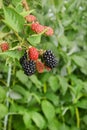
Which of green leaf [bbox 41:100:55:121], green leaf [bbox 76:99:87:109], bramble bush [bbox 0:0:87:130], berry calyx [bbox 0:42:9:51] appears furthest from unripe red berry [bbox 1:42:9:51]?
green leaf [bbox 76:99:87:109]

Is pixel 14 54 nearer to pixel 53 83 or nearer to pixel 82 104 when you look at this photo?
pixel 53 83

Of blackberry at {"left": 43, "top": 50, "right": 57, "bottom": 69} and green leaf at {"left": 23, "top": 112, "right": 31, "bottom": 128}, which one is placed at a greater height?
blackberry at {"left": 43, "top": 50, "right": 57, "bottom": 69}

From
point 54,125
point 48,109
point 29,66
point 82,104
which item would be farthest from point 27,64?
point 82,104

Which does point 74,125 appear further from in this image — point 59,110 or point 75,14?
point 75,14

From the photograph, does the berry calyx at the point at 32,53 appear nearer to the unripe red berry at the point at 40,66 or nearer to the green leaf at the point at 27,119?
the unripe red berry at the point at 40,66

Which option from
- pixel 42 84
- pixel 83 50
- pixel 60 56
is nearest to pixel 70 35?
pixel 83 50

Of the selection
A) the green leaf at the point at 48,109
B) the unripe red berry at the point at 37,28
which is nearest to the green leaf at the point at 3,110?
the green leaf at the point at 48,109

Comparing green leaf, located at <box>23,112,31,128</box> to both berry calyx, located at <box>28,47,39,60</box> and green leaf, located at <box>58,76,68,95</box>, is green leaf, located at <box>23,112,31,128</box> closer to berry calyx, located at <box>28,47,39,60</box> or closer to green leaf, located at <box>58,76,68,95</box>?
green leaf, located at <box>58,76,68,95</box>
